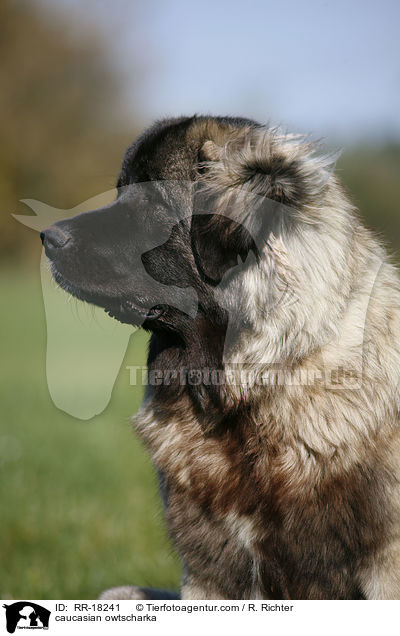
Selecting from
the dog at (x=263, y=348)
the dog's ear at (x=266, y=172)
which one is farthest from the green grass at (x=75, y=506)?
the dog's ear at (x=266, y=172)

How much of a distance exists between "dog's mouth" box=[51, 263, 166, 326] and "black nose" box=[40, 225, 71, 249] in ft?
0.27

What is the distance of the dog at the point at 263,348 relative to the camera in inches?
77.9

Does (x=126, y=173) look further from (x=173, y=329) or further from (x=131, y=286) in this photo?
(x=173, y=329)

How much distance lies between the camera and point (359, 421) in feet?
6.64

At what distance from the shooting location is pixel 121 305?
2.21 metres

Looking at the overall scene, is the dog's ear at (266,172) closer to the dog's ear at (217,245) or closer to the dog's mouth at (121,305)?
the dog's ear at (217,245)

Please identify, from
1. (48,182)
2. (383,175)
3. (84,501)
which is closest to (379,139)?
(383,175)

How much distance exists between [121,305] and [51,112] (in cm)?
1209

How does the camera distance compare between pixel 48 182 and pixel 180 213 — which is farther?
pixel 48 182

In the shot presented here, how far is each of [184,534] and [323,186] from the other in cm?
127

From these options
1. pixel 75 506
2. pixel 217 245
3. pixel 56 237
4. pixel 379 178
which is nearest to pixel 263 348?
pixel 217 245
